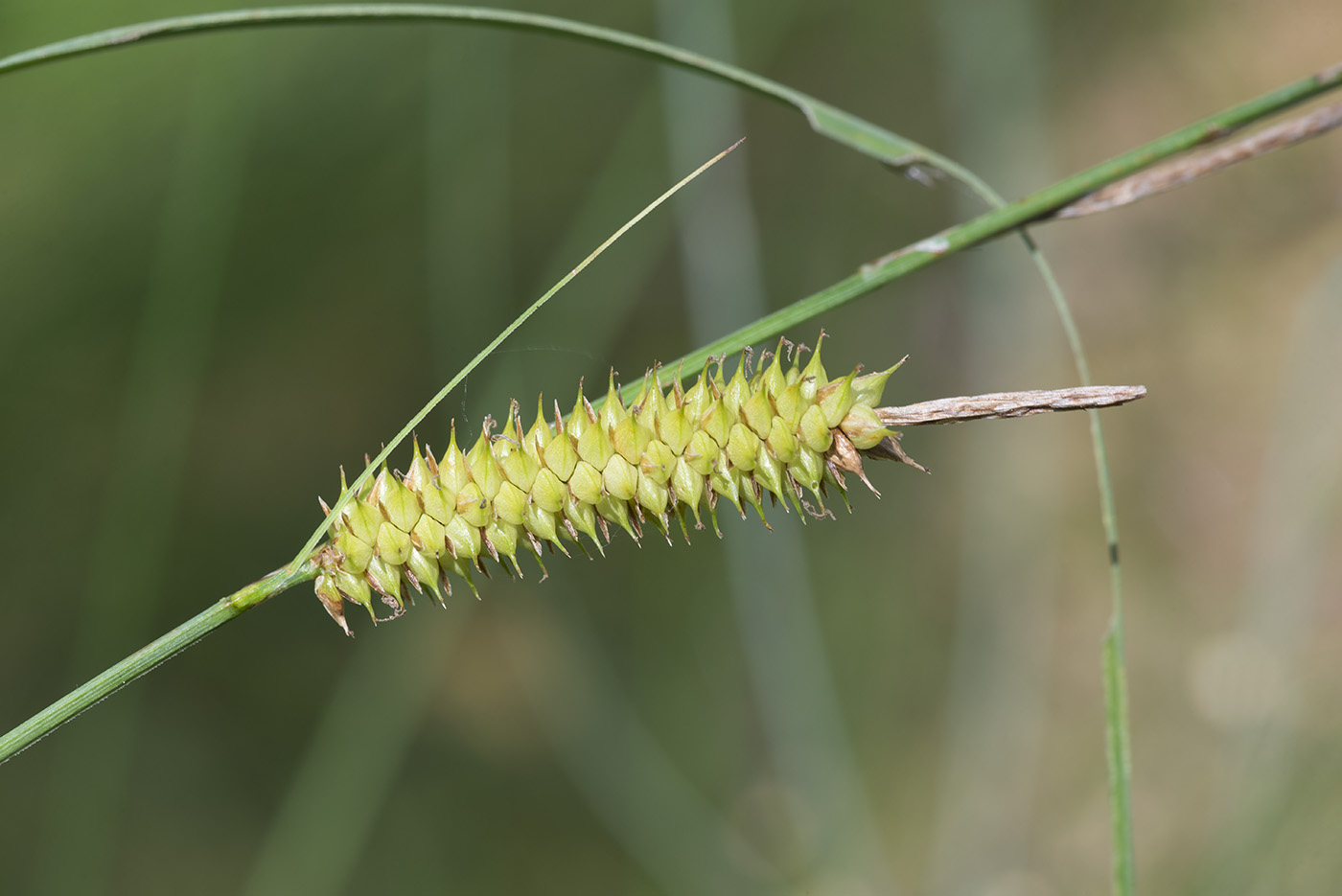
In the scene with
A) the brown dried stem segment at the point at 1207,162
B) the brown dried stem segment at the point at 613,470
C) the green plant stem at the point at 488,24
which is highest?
the green plant stem at the point at 488,24

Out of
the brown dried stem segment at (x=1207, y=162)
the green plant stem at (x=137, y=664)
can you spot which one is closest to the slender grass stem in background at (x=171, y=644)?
the green plant stem at (x=137, y=664)

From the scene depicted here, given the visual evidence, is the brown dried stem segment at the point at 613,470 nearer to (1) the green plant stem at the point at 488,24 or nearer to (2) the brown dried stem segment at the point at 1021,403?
(2) the brown dried stem segment at the point at 1021,403

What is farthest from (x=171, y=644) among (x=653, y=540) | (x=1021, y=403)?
(x=653, y=540)

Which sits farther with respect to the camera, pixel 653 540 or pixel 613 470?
pixel 653 540

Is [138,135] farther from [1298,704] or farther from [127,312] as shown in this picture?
[1298,704]

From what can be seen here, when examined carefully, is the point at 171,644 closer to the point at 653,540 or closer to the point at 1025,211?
the point at 1025,211

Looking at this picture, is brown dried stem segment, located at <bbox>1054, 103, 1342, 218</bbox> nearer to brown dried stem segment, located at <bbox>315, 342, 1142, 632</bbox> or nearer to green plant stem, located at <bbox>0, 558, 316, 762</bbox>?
brown dried stem segment, located at <bbox>315, 342, 1142, 632</bbox>

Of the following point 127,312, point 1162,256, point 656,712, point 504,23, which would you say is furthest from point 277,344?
point 1162,256
